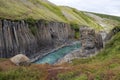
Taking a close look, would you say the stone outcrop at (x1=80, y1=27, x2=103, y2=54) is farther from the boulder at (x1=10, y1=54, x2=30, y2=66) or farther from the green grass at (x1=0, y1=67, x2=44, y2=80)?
the green grass at (x1=0, y1=67, x2=44, y2=80)

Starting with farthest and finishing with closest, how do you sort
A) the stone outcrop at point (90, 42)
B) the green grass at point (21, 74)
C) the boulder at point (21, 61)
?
the stone outcrop at point (90, 42) < the boulder at point (21, 61) < the green grass at point (21, 74)

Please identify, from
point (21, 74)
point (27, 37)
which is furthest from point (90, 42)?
point (21, 74)

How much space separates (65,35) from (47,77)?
10125 cm

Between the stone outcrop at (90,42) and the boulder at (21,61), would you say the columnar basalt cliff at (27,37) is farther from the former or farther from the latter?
the boulder at (21,61)

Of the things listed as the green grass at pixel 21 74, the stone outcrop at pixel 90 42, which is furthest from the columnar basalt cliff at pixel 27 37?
A: the green grass at pixel 21 74

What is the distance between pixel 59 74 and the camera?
36.8 meters

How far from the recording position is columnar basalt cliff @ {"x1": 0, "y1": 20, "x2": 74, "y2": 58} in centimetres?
7481

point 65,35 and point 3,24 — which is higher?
point 3,24

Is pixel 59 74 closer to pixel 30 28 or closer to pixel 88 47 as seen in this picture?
pixel 88 47

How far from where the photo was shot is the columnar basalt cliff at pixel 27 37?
74812 millimetres

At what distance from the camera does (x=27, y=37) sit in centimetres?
8856

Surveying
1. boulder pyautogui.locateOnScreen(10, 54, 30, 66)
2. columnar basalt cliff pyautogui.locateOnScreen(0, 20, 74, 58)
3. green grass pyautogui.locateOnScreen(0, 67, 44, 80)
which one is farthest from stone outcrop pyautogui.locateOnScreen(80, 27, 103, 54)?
green grass pyautogui.locateOnScreen(0, 67, 44, 80)

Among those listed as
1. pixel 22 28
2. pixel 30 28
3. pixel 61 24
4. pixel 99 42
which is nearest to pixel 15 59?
pixel 99 42

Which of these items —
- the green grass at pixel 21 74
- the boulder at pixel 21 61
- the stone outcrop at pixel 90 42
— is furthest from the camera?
the stone outcrop at pixel 90 42
